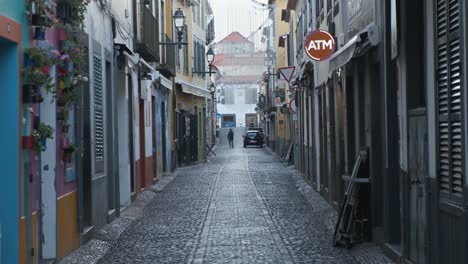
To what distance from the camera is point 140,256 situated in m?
11.1

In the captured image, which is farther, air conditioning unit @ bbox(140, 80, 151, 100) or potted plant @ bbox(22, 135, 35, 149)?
air conditioning unit @ bbox(140, 80, 151, 100)

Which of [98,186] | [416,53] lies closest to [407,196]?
[416,53]

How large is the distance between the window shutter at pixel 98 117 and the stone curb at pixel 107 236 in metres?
1.03

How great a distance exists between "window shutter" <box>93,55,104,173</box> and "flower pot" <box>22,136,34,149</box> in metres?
4.79

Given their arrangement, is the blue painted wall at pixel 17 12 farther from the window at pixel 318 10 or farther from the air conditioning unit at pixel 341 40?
the window at pixel 318 10

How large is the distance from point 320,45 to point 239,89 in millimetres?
86797

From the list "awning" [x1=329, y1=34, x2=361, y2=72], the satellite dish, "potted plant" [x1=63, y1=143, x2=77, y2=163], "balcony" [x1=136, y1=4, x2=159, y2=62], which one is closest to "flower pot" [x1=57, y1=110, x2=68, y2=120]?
"potted plant" [x1=63, y1=143, x2=77, y2=163]

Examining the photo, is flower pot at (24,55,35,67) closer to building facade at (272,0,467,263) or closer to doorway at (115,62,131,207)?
building facade at (272,0,467,263)

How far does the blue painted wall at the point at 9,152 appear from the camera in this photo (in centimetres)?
798

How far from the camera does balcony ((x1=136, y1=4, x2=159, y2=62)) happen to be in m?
19.9

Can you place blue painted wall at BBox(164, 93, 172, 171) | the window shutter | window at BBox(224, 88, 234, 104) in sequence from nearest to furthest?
the window shutter < blue painted wall at BBox(164, 93, 172, 171) < window at BBox(224, 88, 234, 104)

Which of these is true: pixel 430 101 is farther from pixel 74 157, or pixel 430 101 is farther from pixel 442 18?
pixel 74 157

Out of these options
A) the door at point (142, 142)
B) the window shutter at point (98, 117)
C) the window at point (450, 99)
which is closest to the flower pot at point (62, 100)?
the window shutter at point (98, 117)

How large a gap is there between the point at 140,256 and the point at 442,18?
5352mm
